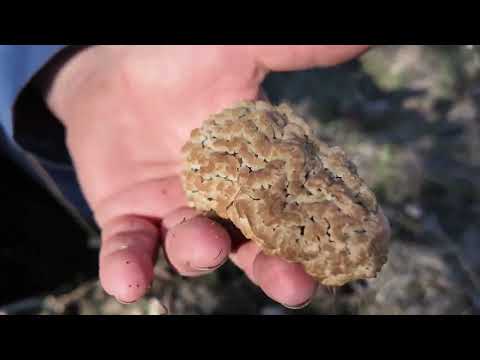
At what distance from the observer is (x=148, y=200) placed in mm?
3037

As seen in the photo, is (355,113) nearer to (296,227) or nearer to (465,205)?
(465,205)

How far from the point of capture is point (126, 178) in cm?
331

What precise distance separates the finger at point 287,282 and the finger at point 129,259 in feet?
2.05

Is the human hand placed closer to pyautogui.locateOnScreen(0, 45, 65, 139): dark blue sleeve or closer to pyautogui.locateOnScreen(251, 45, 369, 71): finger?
pyautogui.locateOnScreen(251, 45, 369, 71): finger

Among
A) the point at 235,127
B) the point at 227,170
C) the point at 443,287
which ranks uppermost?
the point at 235,127

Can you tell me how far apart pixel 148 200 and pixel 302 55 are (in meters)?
1.31

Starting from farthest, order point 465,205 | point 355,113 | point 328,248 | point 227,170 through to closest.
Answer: point 355,113
point 465,205
point 227,170
point 328,248

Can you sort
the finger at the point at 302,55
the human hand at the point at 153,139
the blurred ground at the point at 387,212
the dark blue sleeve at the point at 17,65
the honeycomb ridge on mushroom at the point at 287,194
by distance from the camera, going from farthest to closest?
1. the blurred ground at the point at 387,212
2. the dark blue sleeve at the point at 17,65
3. the finger at the point at 302,55
4. the human hand at the point at 153,139
5. the honeycomb ridge on mushroom at the point at 287,194

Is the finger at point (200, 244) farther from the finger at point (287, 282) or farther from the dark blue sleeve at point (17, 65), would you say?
the dark blue sleeve at point (17, 65)

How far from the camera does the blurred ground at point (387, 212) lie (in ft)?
12.2

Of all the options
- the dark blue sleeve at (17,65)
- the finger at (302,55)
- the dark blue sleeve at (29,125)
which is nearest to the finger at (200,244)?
the finger at (302,55)

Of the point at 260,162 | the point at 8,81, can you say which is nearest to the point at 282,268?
the point at 260,162

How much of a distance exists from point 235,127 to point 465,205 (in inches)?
105

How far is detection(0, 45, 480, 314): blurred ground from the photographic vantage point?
3.72 meters
